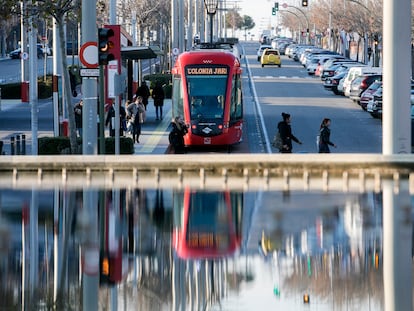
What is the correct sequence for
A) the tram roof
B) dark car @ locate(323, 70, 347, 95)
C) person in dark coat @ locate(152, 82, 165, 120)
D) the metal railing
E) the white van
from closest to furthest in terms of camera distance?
the metal railing
the tram roof
person in dark coat @ locate(152, 82, 165, 120)
the white van
dark car @ locate(323, 70, 347, 95)

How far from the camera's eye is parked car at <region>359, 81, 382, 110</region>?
56.4 meters

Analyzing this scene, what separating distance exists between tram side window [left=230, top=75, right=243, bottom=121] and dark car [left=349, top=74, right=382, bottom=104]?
742 inches

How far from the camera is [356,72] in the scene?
6519 centimetres

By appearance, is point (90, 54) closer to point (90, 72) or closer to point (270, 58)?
point (90, 72)

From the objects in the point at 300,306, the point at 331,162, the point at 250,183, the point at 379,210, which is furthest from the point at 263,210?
the point at 300,306

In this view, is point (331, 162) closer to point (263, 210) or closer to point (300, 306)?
point (263, 210)

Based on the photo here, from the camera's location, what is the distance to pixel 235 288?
537 inches

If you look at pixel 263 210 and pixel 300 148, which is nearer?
pixel 263 210

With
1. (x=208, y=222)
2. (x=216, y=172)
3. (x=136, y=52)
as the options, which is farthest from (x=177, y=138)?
(x=208, y=222)

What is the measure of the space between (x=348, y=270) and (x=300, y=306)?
1.99 m

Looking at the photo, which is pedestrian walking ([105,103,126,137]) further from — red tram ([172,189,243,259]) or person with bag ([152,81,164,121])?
red tram ([172,189,243,259])

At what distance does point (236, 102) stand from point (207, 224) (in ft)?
77.1

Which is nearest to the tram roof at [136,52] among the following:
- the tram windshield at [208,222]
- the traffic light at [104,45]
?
the traffic light at [104,45]

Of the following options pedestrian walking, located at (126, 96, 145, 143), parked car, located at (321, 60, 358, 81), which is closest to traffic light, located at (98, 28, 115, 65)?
pedestrian walking, located at (126, 96, 145, 143)
